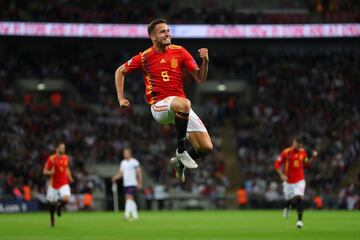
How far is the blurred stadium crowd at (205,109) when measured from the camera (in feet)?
124

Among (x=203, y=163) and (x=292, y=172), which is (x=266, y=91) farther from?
(x=292, y=172)

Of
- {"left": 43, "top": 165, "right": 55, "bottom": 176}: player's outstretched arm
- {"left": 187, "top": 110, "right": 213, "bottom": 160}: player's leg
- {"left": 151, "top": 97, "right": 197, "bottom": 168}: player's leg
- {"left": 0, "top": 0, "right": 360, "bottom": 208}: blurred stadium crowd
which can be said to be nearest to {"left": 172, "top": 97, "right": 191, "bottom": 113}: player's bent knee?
{"left": 151, "top": 97, "right": 197, "bottom": 168}: player's leg

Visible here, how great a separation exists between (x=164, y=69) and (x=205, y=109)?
107ft

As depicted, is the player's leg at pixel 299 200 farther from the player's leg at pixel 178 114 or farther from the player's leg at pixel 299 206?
the player's leg at pixel 178 114

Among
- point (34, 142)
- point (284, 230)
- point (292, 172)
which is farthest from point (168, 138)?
point (284, 230)

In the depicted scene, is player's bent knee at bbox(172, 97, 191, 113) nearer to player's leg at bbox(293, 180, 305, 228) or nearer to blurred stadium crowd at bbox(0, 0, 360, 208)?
player's leg at bbox(293, 180, 305, 228)

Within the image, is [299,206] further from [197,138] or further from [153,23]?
[153,23]

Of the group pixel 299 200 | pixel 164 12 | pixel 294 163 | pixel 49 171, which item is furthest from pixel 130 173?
pixel 164 12

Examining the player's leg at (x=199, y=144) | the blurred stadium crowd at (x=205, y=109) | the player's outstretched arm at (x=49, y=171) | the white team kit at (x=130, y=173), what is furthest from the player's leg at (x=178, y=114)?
the blurred stadium crowd at (x=205, y=109)

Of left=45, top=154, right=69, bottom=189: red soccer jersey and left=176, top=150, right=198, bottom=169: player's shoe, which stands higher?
left=45, top=154, right=69, bottom=189: red soccer jersey

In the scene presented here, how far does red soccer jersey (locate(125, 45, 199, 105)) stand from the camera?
484 inches

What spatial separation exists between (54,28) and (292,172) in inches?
945

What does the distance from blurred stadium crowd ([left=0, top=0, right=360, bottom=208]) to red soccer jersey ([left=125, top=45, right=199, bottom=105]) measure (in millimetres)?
23505

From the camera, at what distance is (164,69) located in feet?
40.5
